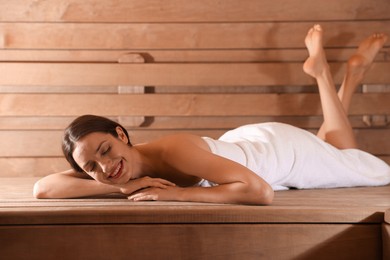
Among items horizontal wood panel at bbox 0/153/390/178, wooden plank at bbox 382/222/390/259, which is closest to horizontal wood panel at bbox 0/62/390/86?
horizontal wood panel at bbox 0/153/390/178

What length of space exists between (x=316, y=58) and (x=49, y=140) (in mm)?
1357

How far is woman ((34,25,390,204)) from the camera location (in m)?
2.15

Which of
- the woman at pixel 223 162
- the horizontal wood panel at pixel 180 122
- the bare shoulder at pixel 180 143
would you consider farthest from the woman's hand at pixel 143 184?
the horizontal wood panel at pixel 180 122

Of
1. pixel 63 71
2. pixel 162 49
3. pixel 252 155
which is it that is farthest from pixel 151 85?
pixel 252 155

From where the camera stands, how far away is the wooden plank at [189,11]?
3.18 m

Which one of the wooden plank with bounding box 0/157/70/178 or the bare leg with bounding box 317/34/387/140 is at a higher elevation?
the bare leg with bounding box 317/34/387/140

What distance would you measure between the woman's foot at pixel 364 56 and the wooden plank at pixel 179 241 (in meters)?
1.25

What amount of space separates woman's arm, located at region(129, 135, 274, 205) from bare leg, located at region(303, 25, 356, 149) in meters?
0.93

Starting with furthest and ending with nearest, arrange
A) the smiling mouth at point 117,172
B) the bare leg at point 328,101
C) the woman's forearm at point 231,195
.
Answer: the bare leg at point 328,101, the smiling mouth at point 117,172, the woman's forearm at point 231,195

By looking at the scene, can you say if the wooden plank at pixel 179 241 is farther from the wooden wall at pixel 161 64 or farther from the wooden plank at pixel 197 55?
the wooden plank at pixel 197 55

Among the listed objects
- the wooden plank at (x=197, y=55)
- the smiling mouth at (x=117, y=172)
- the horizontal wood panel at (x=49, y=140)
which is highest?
the wooden plank at (x=197, y=55)

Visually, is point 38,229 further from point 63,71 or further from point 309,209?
point 63,71

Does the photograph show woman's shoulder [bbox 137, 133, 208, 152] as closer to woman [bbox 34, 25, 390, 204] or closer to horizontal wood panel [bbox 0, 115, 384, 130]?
woman [bbox 34, 25, 390, 204]

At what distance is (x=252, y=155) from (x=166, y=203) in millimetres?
544
